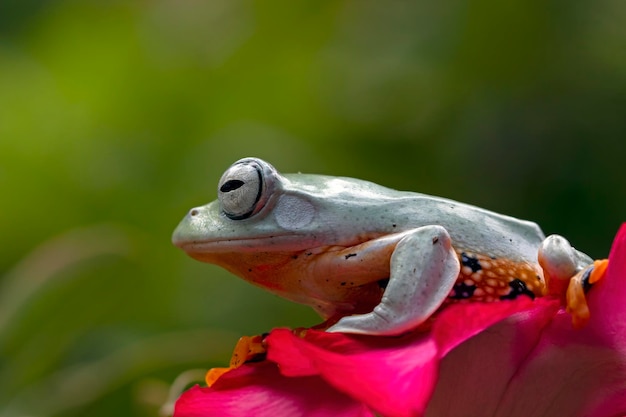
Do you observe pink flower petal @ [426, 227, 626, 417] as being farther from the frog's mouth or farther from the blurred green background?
the blurred green background

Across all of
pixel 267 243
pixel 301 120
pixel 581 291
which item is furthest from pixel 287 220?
pixel 301 120

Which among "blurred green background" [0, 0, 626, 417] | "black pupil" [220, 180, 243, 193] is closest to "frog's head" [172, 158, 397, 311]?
"black pupil" [220, 180, 243, 193]

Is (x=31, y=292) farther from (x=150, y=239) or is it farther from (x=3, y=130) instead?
(x=3, y=130)

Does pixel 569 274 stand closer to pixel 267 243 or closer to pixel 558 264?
pixel 558 264

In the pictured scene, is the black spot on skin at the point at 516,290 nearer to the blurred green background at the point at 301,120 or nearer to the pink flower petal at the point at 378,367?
the pink flower petal at the point at 378,367

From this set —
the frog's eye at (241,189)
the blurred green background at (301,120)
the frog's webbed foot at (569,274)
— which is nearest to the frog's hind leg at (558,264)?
the frog's webbed foot at (569,274)

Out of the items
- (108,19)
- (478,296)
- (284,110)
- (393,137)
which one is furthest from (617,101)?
(478,296)

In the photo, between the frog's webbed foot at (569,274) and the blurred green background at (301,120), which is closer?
the frog's webbed foot at (569,274)

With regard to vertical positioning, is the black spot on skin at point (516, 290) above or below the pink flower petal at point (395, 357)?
below
